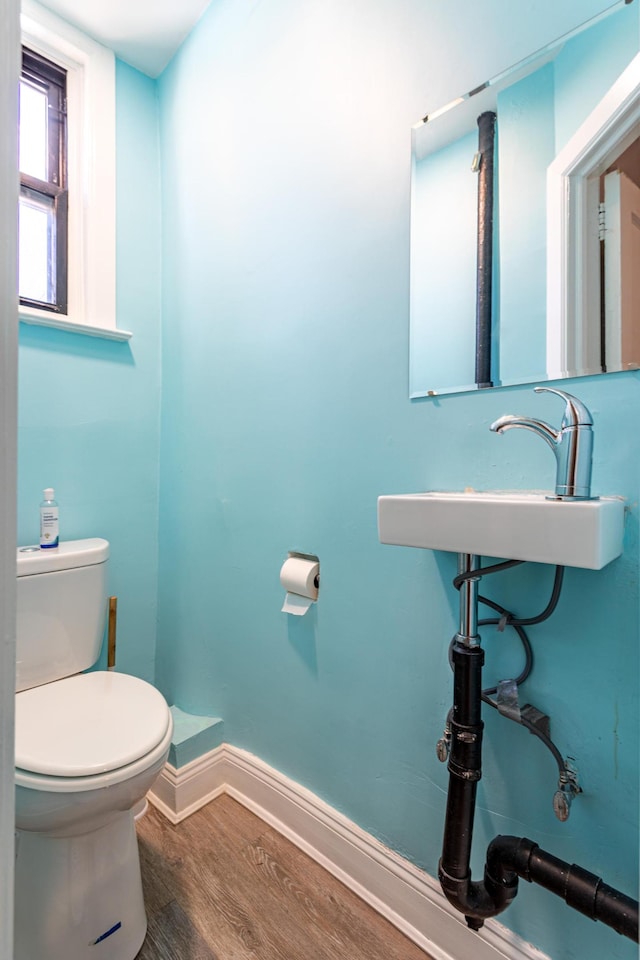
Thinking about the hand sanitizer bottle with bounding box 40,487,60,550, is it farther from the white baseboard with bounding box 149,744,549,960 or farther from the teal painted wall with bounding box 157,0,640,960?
the white baseboard with bounding box 149,744,549,960

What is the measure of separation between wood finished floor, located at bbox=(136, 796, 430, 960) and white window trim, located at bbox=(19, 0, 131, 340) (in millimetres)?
1604

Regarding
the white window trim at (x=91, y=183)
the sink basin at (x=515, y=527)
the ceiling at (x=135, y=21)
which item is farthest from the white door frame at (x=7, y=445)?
the ceiling at (x=135, y=21)

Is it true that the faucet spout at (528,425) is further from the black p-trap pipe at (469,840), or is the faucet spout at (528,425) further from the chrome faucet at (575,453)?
the black p-trap pipe at (469,840)

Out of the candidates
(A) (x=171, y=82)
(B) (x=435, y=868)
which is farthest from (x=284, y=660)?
(A) (x=171, y=82)

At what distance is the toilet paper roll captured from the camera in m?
1.13

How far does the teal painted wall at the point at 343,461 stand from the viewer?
2.48 feet

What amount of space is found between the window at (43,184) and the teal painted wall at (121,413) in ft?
0.59

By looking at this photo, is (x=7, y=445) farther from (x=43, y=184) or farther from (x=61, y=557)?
(x=43, y=184)

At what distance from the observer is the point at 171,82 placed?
1577 millimetres

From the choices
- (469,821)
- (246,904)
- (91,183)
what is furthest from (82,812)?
(91,183)

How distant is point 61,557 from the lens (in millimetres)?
1189

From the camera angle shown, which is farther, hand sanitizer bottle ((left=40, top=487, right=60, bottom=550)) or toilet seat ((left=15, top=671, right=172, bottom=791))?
hand sanitizer bottle ((left=40, top=487, right=60, bottom=550))

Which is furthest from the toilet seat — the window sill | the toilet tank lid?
the window sill

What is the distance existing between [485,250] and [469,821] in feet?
3.67
